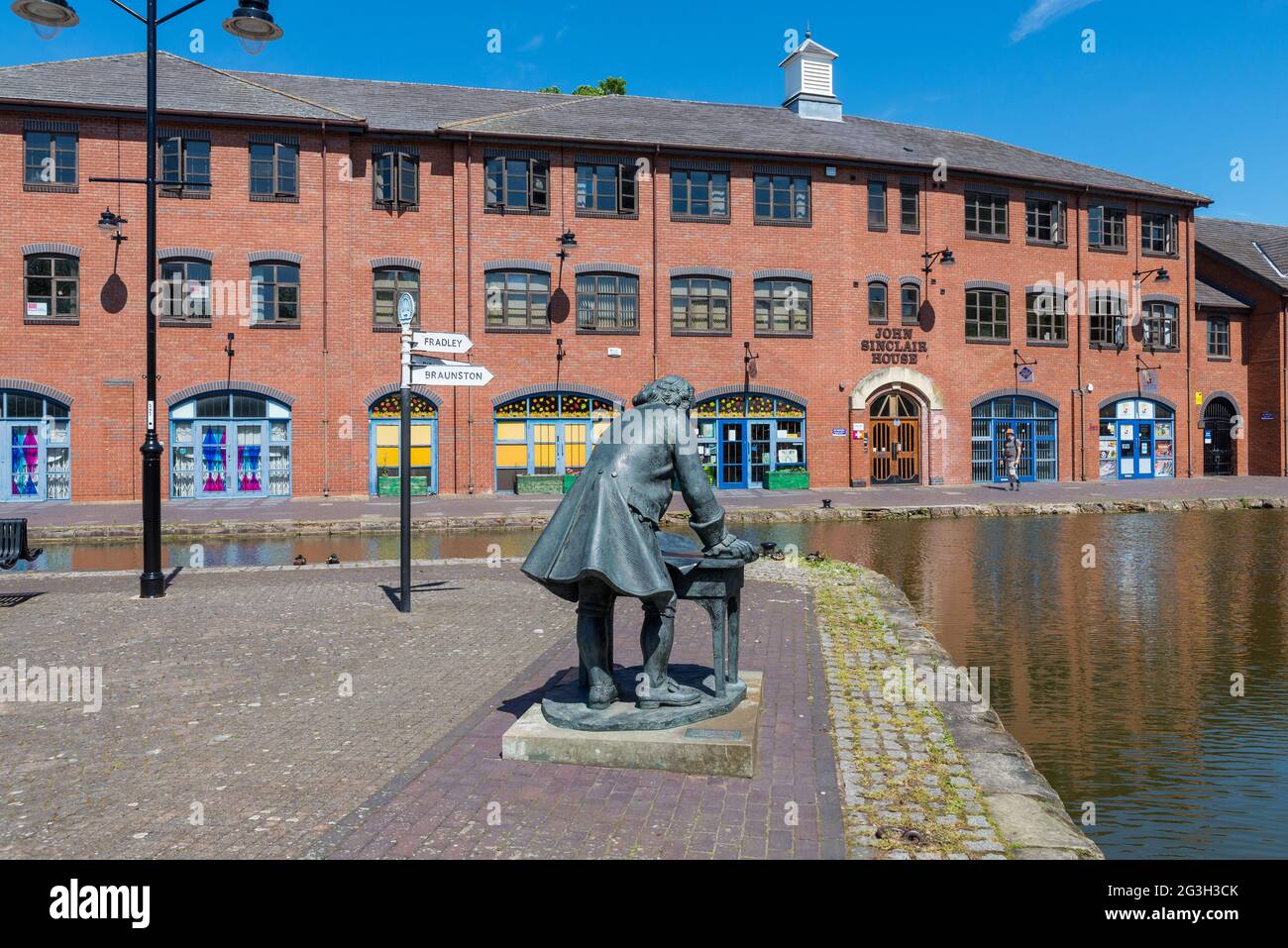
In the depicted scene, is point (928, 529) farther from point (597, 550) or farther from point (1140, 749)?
point (597, 550)

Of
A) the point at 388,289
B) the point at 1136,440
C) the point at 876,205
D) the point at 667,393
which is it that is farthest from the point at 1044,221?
the point at 667,393

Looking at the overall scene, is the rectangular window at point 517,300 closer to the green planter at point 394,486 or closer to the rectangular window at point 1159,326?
the green planter at point 394,486

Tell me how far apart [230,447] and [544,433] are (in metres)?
8.33

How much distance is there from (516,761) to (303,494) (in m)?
21.8

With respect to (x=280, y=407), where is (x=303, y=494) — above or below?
below

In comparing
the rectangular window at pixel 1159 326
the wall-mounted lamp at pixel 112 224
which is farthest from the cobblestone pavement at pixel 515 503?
the wall-mounted lamp at pixel 112 224

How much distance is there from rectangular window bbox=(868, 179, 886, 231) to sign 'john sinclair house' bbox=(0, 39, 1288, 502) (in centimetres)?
10

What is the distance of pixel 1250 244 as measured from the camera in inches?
1487

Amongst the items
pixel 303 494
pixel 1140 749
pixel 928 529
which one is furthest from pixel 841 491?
pixel 1140 749

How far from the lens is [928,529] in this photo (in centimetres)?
1850

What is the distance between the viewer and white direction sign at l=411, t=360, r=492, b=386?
9844 mm

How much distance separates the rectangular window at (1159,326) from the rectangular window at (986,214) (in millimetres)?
6513

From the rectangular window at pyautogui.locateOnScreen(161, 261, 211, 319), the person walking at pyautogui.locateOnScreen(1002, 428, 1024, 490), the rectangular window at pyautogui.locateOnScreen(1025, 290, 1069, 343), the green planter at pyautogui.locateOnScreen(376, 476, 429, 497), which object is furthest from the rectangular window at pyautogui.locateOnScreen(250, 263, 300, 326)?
the rectangular window at pyautogui.locateOnScreen(1025, 290, 1069, 343)
